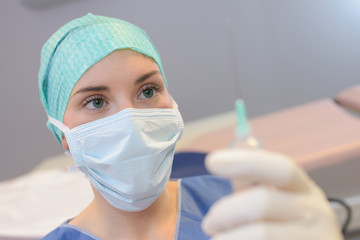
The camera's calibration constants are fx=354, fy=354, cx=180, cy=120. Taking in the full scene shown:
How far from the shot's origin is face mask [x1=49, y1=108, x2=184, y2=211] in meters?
0.71

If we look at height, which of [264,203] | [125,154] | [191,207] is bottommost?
[191,207]

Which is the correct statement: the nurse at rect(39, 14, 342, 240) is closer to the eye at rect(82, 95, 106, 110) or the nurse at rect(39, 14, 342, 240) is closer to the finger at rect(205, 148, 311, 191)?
the eye at rect(82, 95, 106, 110)

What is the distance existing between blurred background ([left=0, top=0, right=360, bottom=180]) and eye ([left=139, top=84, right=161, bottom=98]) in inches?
11.8

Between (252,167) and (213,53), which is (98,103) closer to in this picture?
(252,167)

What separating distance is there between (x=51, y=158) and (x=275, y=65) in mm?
1341

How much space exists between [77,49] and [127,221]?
0.39 meters

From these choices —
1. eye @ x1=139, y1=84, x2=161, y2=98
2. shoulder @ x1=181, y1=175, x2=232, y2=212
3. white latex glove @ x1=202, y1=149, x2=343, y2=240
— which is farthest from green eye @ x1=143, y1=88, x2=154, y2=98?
white latex glove @ x1=202, y1=149, x2=343, y2=240

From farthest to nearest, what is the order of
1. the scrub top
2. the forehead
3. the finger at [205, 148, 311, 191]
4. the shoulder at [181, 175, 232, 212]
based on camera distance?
the shoulder at [181, 175, 232, 212]
the scrub top
the forehead
the finger at [205, 148, 311, 191]

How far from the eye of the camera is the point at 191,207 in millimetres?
871

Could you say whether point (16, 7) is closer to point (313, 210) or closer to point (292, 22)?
point (313, 210)

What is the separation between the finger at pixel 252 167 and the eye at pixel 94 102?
41 centimetres

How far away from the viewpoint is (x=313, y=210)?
392 mm

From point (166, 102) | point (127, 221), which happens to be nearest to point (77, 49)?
point (166, 102)

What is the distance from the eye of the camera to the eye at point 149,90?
740 millimetres
